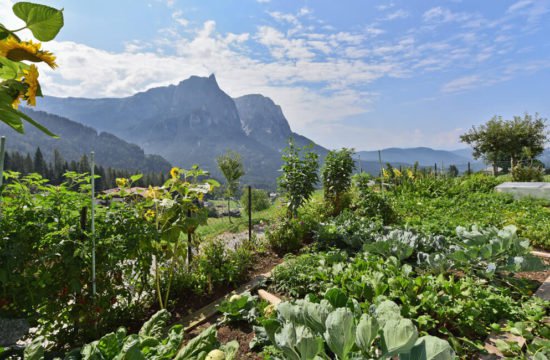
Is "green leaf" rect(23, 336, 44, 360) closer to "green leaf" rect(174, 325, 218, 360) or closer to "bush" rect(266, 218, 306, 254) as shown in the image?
"green leaf" rect(174, 325, 218, 360)

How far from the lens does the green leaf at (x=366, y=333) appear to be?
64.6 inches

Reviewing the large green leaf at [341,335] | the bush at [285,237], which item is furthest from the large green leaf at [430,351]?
the bush at [285,237]

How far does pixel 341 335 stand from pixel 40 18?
1839mm

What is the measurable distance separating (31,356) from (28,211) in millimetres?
1148

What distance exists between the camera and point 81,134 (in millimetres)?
136875

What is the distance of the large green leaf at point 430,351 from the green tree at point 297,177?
5.07m

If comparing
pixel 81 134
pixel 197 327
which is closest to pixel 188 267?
pixel 197 327

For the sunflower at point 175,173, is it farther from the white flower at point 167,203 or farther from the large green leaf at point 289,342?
the large green leaf at point 289,342

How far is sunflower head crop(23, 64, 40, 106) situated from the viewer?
2.26 ft

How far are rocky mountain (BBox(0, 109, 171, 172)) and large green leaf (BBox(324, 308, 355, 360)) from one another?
123m

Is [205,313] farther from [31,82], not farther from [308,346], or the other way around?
[31,82]

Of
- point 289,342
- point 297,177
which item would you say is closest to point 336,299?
point 289,342

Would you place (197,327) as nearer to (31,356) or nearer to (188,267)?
(188,267)

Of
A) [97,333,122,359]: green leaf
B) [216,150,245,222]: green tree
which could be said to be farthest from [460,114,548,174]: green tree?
[97,333,122,359]: green leaf
